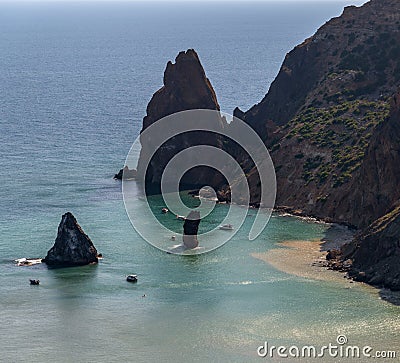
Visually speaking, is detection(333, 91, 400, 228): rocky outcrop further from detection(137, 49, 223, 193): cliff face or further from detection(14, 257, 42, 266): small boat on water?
detection(14, 257, 42, 266): small boat on water

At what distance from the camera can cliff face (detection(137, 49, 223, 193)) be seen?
16950 centimetres

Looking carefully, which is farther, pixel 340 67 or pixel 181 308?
pixel 340 67

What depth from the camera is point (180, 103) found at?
171625mm

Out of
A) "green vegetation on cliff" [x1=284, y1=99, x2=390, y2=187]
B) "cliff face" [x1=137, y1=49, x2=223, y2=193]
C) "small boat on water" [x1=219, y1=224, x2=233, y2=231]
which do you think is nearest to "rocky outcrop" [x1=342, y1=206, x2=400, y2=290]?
"small boat on water" [x1=219, y1=224, x2=233, y2=231]

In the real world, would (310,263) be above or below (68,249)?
below

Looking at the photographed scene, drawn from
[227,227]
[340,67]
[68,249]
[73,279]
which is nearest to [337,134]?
[340,67]

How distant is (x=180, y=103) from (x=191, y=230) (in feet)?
142

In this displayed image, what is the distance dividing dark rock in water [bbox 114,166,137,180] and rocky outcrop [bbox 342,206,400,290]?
176 ft

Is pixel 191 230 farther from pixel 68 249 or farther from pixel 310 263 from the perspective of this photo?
pixel 68 249

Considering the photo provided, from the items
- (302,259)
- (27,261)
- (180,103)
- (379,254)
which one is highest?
(180,103)

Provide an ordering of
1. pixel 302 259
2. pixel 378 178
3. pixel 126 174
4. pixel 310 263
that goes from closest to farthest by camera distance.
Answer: pixel 310 263 → pixel 302 259 → pixel 378 178 → pixel 126 174

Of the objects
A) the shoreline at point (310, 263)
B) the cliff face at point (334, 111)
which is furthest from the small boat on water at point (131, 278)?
the cliff face at point (334, 111)

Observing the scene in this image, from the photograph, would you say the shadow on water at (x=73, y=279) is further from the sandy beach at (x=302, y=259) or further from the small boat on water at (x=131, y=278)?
the sandy beach at (x=302, y=259)

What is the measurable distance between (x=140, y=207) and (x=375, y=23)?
5808 cm
